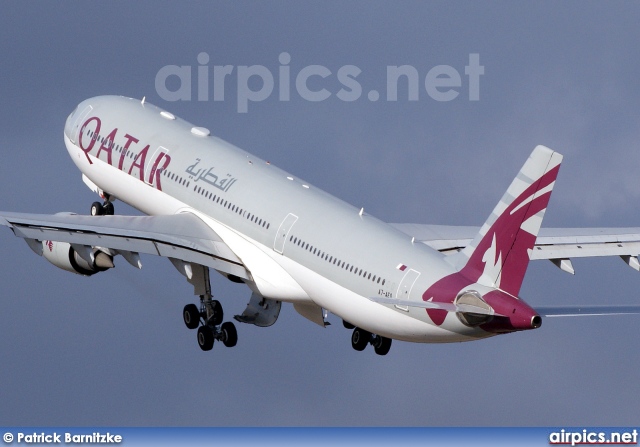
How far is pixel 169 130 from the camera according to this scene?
79.5 metres

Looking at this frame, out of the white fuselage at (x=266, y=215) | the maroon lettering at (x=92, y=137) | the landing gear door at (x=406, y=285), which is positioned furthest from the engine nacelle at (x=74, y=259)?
the landing gear door at (x=406, y=285)

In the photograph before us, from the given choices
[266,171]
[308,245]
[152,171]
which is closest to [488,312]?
[308,245]

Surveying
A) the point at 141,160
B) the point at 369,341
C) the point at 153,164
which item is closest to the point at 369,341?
the point at 369,341

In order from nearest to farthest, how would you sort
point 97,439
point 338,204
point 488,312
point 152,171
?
point 488,312, point 97,439, point 338,204, point 152,171

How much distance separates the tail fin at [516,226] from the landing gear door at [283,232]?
906 centimetres

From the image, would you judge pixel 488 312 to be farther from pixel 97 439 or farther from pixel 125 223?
pixel 125 223

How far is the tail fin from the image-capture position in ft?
205

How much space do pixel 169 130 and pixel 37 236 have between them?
31.4ft

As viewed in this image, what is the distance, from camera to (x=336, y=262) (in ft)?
228

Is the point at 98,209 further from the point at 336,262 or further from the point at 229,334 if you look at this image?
the point at 336,262

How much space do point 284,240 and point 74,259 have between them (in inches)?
373

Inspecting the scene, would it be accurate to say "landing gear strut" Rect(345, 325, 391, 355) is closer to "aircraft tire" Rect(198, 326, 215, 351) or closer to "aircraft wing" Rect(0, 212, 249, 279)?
"aircraft tire" Rect(198, 326, 215, 351)

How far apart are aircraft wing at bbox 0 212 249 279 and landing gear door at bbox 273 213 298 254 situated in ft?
7.63

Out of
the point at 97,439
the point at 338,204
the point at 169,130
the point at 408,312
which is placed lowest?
the point at 97,439
